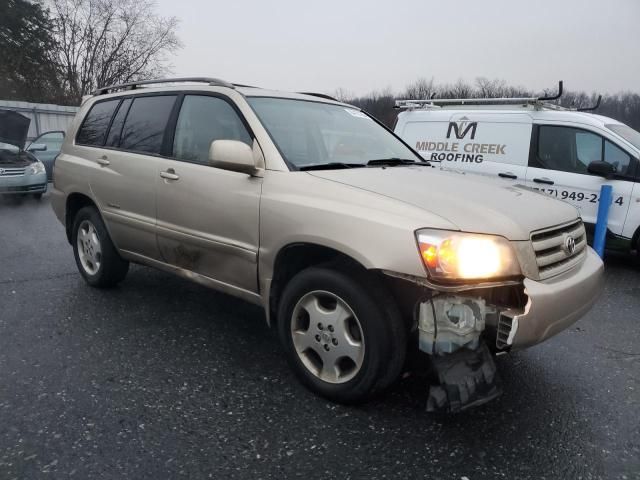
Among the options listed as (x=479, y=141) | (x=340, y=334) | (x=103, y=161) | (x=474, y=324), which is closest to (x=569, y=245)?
(x=474, y=324)

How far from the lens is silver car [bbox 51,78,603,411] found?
2.35 metres

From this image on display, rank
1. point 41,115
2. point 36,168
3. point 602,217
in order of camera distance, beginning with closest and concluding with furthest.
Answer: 1. point 602,217
2. point 36,168
3. point 41,115

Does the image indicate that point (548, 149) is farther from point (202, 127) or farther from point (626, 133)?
point (202, 127)

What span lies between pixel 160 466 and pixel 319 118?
2.46 m

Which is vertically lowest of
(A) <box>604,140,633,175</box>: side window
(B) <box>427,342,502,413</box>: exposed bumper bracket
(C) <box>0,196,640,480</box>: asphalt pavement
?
(C) <box>0,196,640,480</box>: asphalt pavement

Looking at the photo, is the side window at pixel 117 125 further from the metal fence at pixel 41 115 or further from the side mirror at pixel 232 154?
the metal fence at pixel 41 115

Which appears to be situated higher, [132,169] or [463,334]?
[132,169]

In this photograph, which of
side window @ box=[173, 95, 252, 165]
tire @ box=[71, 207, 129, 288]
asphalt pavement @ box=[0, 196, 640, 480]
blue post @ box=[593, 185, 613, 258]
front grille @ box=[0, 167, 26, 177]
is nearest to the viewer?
asphalt pavement @ box=[0, 196, 640, 480]

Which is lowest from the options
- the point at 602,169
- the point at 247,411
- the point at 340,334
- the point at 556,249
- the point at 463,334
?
the point at 247,411

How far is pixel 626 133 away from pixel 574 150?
65 cm

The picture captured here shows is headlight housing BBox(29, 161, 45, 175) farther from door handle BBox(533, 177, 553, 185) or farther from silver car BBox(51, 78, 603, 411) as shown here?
door handle BBox(533, 177, 553, 185)

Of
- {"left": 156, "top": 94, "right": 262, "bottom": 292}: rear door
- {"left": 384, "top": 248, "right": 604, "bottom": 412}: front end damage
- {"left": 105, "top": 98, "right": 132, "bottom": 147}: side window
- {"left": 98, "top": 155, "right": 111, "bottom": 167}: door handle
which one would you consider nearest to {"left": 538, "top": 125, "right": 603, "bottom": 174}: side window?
{"left": 384, "top": 248, "right": 604, "bottom": 412}: front end damage

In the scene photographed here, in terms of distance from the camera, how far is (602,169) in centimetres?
590

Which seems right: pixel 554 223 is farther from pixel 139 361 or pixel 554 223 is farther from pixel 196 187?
pixel 139 361
